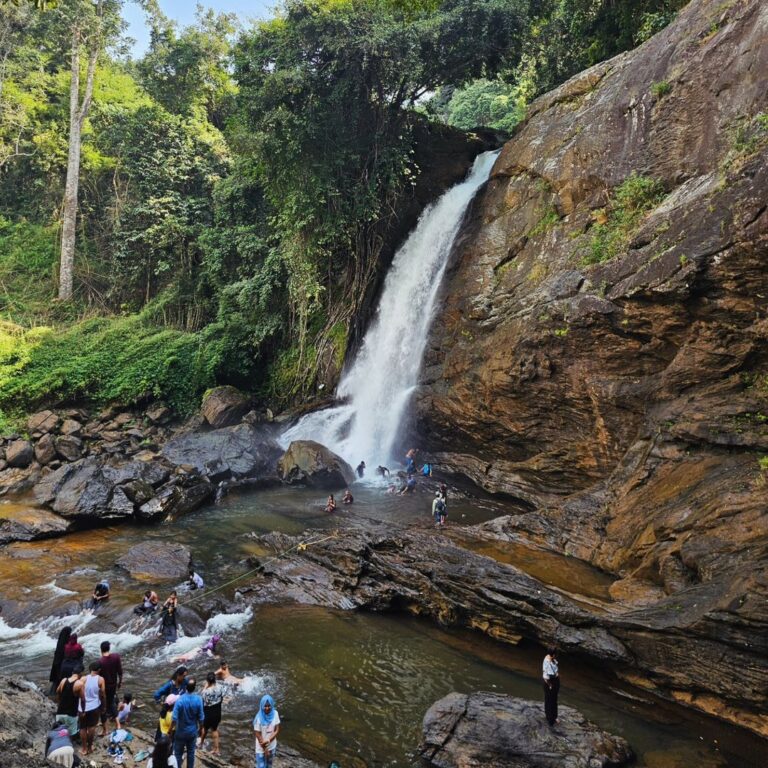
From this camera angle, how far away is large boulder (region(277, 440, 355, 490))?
1947cm

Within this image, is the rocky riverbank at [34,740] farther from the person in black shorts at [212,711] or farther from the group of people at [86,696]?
the person in black shorts at [212,711]

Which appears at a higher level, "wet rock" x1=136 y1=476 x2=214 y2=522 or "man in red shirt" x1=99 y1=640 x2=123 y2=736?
"man in red shirt" x1=99 y1=640 x2=123 y2=736

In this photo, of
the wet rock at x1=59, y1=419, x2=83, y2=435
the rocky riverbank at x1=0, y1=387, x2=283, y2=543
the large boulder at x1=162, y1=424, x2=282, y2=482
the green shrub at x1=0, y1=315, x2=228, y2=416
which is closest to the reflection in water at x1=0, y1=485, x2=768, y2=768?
the rocky riverbank at x1=0, y1=387, x2=283, y2=543

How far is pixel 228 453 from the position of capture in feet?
68.3

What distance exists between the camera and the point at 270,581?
41.3 feet

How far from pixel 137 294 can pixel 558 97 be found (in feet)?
78.1

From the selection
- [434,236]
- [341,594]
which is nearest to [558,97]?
[434,236]

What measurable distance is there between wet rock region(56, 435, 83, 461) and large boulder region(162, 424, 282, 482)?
318 cm

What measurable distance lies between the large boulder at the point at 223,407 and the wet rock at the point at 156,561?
9532mm

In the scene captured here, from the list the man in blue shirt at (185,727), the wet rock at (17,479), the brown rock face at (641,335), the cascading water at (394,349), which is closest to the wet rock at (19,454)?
the wet rock at (17,479)

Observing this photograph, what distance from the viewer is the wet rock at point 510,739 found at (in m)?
7.09

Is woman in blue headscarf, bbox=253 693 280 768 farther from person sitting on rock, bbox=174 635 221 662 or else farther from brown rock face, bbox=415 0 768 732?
brown rock face, bbox=415 0 768 732

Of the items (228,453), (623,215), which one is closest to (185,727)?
(623,215)

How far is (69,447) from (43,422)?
192 centimetres
